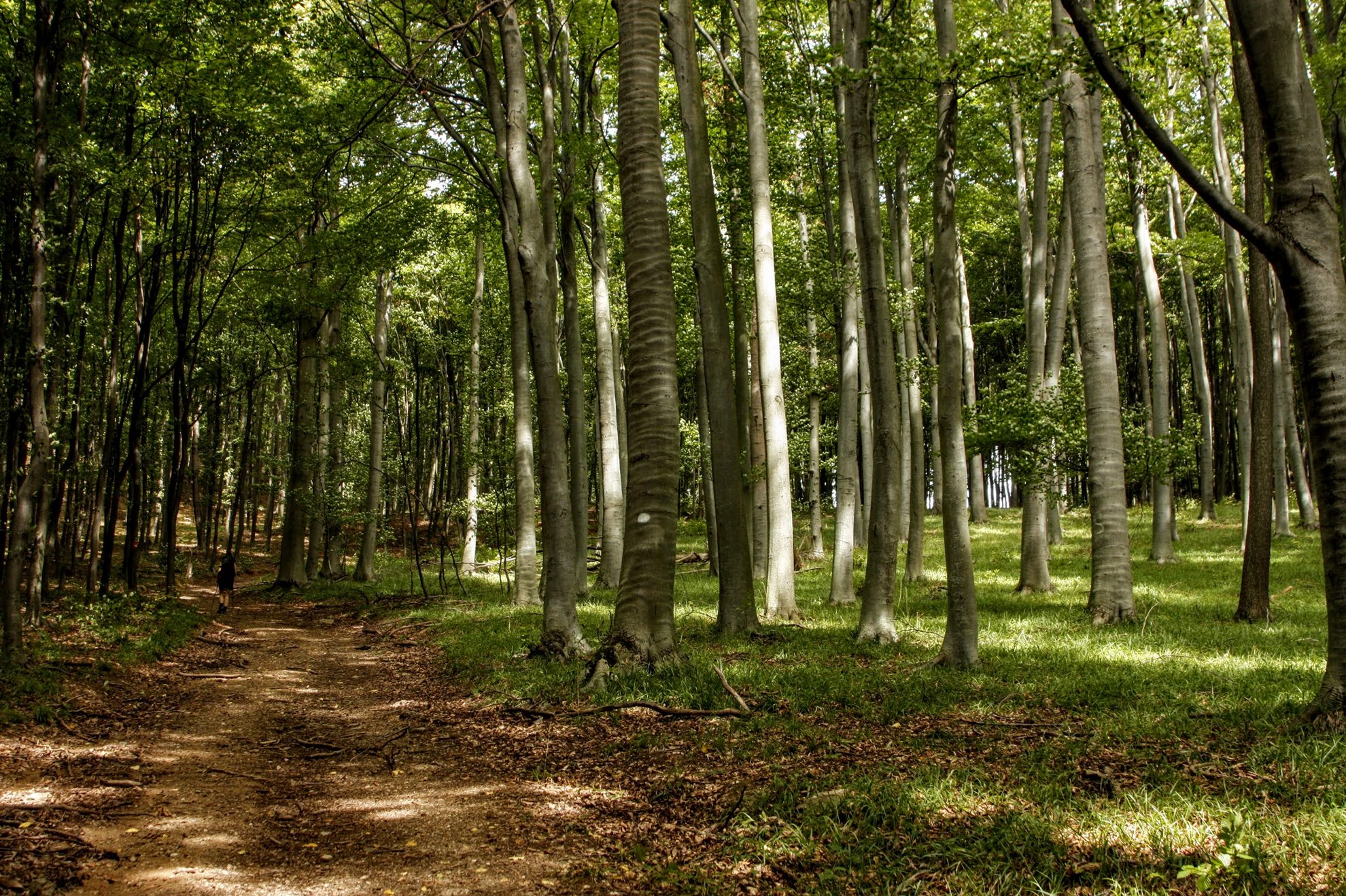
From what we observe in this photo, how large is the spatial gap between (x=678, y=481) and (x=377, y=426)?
44.5 ft

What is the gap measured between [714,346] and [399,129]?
9778 mm

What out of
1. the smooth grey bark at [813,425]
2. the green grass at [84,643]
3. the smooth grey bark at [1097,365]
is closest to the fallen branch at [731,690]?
the green grass at [84,643]

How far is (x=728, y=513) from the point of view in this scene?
9.88 meters

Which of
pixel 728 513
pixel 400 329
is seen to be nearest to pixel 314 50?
pixel 728 513

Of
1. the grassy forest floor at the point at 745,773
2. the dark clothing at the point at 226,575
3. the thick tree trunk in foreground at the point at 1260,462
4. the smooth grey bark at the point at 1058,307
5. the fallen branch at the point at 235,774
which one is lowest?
the fallen branch at the point at 235,774

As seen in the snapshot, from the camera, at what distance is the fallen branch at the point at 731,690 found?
6.48 metres

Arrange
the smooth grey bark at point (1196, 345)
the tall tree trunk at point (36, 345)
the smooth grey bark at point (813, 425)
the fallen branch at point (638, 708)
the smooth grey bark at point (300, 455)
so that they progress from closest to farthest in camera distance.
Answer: the fallen branch at point (638, 708) → the tall tree trunk at point (36, 345) → the smooth grey bark at point (813, 425) → the smooth grey bark at point (1196, 345) → the smooth grey bark at point (300, 455)

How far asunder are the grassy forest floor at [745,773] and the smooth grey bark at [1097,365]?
2.86 feet

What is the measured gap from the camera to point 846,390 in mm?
13375

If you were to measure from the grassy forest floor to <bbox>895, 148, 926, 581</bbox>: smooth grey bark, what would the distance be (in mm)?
5635

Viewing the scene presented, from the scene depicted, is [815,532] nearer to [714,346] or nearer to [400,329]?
[714,346]

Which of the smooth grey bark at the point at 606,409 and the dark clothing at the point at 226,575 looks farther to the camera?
the dark clothing at the point at 226,575

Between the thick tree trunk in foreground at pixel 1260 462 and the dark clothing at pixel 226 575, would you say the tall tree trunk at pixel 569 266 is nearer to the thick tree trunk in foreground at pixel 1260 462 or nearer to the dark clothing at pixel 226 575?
the dark clothing at pixel 226 575

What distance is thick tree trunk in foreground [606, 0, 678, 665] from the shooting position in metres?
7.83
